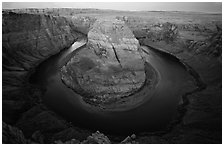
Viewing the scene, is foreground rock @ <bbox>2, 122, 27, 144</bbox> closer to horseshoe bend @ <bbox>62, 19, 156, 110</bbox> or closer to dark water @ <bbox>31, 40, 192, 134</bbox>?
dark water @ <bbox>31, 40, 192, 134</bbox>

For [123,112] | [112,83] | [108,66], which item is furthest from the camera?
[108,66]

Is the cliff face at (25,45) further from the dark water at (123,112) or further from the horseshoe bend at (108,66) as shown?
the horseshoe bend at (108,66)

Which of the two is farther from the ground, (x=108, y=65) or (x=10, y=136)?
(x=108, y=65)

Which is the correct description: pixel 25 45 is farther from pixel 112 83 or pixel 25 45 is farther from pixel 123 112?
pixel 123 112

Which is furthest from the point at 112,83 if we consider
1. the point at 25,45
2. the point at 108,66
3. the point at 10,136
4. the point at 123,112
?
the point at 25,45

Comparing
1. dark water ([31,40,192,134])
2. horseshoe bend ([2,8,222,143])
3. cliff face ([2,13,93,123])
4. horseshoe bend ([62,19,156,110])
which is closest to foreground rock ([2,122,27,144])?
horseshoe bend ([2,8,222,143])

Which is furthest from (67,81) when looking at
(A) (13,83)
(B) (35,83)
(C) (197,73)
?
(C) (197,73)

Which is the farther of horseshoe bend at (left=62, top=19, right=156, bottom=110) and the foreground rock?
horseshoe bend at (left=62, top=19, right=156, bottom=110)
